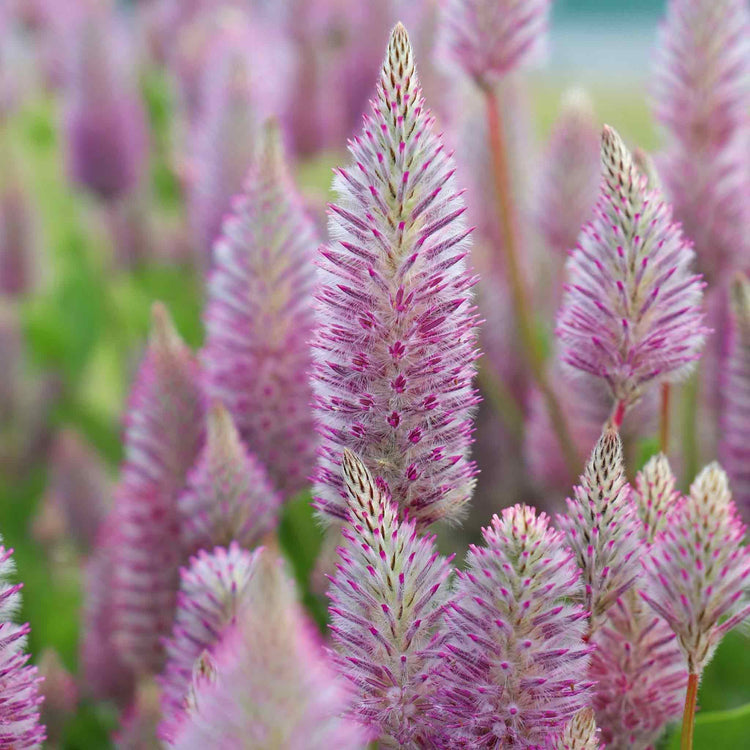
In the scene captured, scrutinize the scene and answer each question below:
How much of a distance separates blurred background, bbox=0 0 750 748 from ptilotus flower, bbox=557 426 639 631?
0.30 m

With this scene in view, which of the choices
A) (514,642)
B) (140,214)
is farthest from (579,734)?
(140,214)

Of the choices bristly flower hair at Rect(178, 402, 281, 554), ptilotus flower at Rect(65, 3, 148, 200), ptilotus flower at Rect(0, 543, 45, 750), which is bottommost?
ptilotus flower at Rect(0, 543, 45, 750)

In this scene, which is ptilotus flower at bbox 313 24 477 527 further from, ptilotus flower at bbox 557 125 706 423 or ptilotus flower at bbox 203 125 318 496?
ptilotus flower at bbox 203 125 318 496

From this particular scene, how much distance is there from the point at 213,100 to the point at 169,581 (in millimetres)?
561

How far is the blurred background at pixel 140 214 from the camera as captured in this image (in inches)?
34.8

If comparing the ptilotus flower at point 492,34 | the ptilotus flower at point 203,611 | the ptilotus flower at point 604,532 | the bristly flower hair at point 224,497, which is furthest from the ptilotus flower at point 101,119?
the ptilotus flower at point 604,532

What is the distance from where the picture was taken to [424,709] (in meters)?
0.41

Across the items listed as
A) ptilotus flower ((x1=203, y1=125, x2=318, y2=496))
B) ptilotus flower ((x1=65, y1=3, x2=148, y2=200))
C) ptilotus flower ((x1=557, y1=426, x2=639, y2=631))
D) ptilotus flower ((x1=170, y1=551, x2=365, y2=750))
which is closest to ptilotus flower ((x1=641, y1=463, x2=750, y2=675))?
ptilotus flower ((x1=557, y1=426, x2=639, y2=631))

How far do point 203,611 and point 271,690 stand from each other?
0.19 m

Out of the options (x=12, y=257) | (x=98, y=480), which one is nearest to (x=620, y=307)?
(x=98, y=480)

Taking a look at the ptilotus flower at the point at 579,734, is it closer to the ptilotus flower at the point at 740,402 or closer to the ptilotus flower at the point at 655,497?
the ptilotus flower at the point at 655,497

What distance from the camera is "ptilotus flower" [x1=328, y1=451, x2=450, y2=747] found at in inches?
15.1

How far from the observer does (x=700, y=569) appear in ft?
1.23

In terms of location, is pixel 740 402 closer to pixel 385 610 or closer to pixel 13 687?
pixel 385 610
